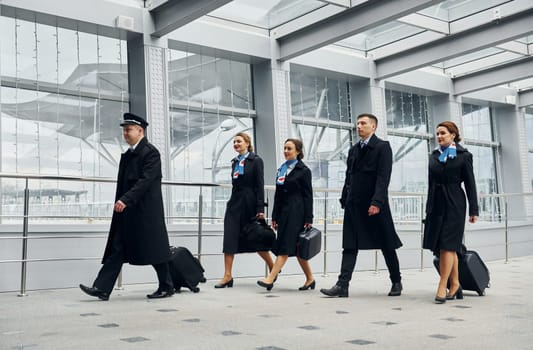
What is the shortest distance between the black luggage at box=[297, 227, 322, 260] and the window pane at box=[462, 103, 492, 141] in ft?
39.9

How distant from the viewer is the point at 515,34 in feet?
35.3

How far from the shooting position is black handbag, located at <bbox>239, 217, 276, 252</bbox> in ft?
18.5

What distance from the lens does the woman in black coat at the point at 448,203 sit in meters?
4.70

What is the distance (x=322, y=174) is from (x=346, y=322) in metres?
9.70

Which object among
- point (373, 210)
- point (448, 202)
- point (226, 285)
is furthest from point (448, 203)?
point (226, 285)

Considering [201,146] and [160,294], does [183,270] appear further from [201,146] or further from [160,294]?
[201,146]

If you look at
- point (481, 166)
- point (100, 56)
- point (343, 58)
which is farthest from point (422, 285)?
point (481, 166)

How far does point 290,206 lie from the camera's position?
554cm

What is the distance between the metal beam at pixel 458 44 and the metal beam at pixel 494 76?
8.46ft

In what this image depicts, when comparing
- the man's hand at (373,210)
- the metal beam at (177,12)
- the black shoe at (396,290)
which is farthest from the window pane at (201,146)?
the man's hand at (373,210)

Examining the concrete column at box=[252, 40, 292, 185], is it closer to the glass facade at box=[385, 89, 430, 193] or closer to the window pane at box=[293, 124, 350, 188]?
the window pane at box=[293, 124, 350, 188]

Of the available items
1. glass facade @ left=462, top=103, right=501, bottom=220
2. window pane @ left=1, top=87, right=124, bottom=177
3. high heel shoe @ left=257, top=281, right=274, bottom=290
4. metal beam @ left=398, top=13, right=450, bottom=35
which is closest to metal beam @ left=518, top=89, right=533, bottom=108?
glass facade @ left=462, top=103, right=501, bottom=220

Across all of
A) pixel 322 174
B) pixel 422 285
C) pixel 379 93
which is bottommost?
pixel 422 285

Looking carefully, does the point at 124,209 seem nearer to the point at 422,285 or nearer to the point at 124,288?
the point at 124,288
